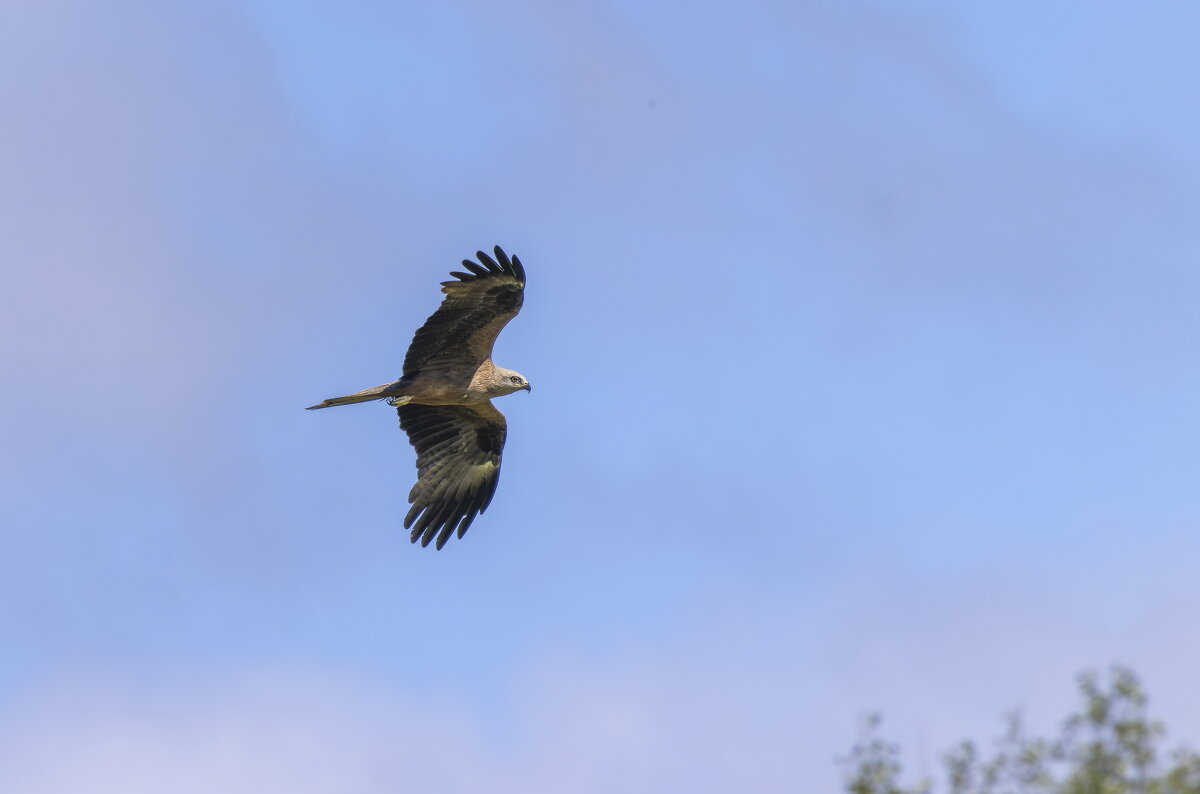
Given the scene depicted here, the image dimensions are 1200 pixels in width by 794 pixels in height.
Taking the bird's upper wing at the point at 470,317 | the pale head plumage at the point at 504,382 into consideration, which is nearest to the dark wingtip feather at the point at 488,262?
the bird's upper wing at the point at 470,317

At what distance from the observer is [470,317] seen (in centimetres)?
1902

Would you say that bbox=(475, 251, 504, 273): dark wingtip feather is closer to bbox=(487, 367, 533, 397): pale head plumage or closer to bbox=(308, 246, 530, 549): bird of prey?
bbox=(308, 246, 530, 549): bird of prey

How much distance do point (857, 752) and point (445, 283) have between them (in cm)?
915

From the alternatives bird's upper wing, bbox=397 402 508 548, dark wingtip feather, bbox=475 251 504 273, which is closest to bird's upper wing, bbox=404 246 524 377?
dark wingtip feather, bbox=475 251 504 273

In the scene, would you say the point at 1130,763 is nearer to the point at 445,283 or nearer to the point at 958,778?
the point at 958,778

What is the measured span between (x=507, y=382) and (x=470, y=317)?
3.32 ft

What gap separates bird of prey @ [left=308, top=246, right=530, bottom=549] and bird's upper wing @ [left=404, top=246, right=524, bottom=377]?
1 cm

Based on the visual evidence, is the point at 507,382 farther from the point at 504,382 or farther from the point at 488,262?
the point at 488,262

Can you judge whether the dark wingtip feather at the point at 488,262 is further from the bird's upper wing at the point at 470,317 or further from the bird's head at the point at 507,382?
the bird's head at the point at 507,382

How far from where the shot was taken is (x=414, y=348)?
1925 cm

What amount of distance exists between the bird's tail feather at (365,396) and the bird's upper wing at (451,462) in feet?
5.69

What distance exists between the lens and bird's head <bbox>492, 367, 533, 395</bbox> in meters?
19.5

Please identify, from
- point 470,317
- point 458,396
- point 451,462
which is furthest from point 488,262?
point 451,462

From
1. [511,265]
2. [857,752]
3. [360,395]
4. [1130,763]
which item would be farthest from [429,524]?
[1130,763]
